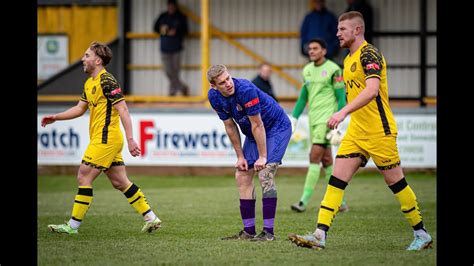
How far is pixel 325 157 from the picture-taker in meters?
14.4

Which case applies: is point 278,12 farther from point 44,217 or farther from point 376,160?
point 376,160

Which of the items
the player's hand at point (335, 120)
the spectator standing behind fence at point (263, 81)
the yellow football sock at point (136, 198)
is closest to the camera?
the player's hand at point (335, 120)

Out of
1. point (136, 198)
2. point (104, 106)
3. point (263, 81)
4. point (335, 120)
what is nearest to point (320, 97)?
point (136, 198)

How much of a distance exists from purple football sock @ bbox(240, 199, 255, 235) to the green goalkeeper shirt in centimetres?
367

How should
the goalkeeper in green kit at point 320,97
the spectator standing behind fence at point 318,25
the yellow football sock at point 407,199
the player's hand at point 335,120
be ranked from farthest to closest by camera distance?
the spectator standing behind fence at point 318,25, the goalkeeper in green kit at point 320,97, the yellow football sock at point 407,199, the player's hand at point 335,120

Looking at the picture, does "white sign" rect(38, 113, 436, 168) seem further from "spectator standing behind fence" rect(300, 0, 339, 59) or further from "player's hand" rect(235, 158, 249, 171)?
"player's hand" rect(235, 158, 249, 171)

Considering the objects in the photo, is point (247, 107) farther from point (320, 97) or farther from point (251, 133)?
point (320, 97)

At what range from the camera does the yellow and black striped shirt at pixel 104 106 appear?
11219 mm

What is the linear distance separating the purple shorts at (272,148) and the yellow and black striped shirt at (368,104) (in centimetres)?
113

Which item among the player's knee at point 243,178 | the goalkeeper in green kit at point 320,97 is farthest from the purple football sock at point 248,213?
the goalkeeper in green kit at point 320,97

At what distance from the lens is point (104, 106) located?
11.3 meters

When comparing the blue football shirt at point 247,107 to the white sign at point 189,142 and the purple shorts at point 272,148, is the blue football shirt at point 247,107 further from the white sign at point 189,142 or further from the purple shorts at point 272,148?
the white sign at point 189,142
